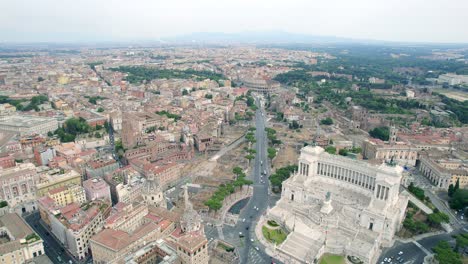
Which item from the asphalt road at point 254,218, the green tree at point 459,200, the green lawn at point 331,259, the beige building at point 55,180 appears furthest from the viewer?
→ the beige building at point 55,180

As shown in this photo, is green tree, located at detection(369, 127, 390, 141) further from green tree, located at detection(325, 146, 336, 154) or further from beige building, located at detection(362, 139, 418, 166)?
green tree, located at detection(325, 146, 336, 154)

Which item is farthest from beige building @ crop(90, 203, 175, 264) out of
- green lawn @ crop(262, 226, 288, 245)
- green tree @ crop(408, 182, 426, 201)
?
green tree @ crop(408, 182, 426, 201)

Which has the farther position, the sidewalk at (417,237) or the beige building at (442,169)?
the beige building at (442,169)

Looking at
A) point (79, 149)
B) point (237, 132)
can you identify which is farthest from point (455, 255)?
point (79, 149)

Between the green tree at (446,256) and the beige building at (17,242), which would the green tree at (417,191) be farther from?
the beige building at (17,242)

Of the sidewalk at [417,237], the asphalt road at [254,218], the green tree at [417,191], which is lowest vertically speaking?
the sidewalk at [417,237]

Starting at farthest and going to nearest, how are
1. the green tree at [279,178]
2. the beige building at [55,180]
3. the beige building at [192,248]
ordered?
the green tree at [279,178] → the beige building at [55,180] → the beige building at [192,248]

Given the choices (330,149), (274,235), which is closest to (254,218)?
(274,235)

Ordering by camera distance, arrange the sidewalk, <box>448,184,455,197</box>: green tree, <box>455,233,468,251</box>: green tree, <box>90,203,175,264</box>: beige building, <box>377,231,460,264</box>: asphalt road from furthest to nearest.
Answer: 1. <box>448,184,455,197</box>: green tree
2. the sidewalk
3. <box>377,231,460,264</box>: asphalt road
4. <box>455,233,468,251</box>: green tree
5. <box>90,203,175,264</box>: beige building

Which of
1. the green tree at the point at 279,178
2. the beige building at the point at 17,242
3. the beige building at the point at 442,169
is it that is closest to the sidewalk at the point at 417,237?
the beige building at the point at 442,169
